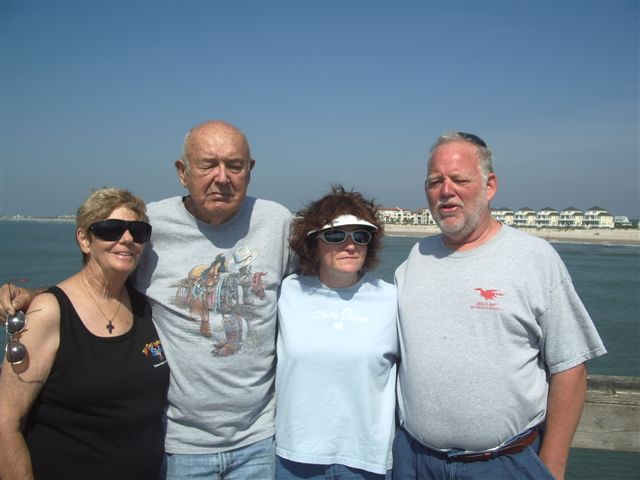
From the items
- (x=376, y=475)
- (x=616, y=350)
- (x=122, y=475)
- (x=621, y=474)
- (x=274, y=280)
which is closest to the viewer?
(x=122, y=475)

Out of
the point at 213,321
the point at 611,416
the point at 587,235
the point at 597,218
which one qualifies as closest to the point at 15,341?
the point at 213,321

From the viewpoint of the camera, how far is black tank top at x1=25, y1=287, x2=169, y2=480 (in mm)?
2391

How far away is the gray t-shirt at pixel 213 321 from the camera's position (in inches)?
112

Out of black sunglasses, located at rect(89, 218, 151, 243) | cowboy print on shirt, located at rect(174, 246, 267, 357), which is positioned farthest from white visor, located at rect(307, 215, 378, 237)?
black sunglasses, located at rect(89, 218, 151, 243)

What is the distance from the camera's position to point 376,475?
9.14 feet

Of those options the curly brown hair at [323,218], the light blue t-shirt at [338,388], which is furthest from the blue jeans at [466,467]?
the curly brown hair at [323,218]

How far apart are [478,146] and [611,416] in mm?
1826

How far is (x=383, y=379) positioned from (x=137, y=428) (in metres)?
1.44

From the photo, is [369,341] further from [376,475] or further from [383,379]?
[376,475]

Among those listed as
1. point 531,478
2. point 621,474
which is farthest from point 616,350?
point 531,478

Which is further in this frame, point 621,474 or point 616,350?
point 616,350

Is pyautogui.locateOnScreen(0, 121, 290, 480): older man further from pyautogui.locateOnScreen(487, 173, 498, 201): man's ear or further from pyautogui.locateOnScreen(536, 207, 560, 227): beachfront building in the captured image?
pyautogui.locateOnScreen(536, 207, 560, 227): beachfront building

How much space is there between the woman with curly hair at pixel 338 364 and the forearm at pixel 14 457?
52.3 inches

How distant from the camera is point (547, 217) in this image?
466 ft
